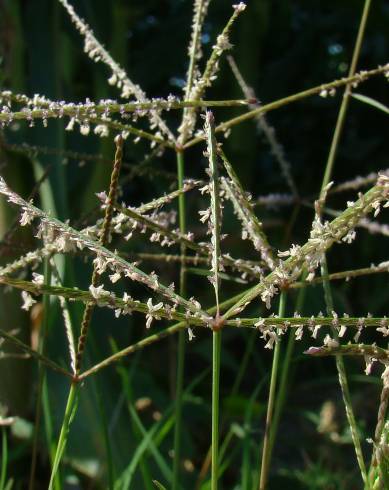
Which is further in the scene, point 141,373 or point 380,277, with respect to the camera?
point 380,277

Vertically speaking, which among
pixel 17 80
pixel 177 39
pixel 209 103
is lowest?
pixel 209 103

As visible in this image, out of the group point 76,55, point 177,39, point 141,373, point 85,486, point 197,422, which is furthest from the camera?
point 177,39

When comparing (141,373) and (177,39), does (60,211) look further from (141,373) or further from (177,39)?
(177,39)

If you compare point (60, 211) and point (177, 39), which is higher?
point (177, 39)

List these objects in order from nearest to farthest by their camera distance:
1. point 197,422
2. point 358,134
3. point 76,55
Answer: point 197,422 → point 76,55 → point 358,134

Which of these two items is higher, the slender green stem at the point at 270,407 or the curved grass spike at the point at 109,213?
the curved grass spike at the point at 109,213

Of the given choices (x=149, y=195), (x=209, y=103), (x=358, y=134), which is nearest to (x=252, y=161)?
(x=149, y=195)

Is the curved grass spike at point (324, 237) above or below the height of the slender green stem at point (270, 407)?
above

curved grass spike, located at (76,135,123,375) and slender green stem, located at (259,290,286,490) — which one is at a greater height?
curved grass spike, located at (76,135,123,375)

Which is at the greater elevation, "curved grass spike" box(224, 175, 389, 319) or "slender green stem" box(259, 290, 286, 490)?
"curved grass spike" box(224, 175, 389, 319)
